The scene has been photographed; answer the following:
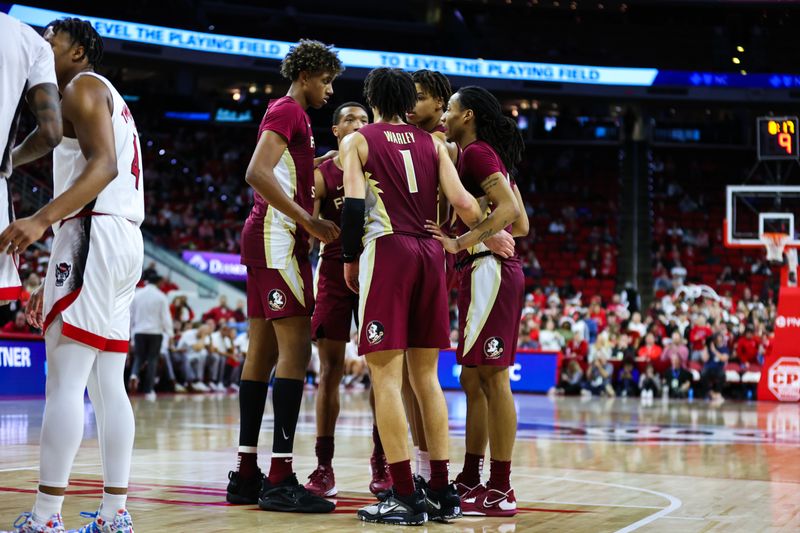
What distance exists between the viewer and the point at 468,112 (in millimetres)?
5480

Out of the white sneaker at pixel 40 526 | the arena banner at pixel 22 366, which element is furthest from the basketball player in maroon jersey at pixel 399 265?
the arena banner at pixel 22 366

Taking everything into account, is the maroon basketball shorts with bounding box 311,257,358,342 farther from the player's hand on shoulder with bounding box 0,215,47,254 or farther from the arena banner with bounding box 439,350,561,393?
the arena banner with bounding box 439,350,561,393

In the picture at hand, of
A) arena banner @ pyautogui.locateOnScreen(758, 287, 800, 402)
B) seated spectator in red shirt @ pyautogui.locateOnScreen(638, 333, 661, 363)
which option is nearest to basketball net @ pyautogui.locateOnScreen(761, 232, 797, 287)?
arena banner @ pyautogui.locateOnScreen(758, 287, 800, 402)

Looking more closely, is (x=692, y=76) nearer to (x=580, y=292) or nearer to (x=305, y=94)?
(x=580, y=292)

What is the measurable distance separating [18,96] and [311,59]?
1.98 m

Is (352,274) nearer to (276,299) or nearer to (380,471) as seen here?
(276,299)

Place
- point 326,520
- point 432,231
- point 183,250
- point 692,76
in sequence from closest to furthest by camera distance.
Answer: point 326,520, point 432,231, point 183,250, point 692,76

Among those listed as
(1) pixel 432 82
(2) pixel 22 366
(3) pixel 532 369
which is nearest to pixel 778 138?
(3) pixel 532 369

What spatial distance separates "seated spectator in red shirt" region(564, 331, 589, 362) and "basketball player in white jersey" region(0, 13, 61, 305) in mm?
16575

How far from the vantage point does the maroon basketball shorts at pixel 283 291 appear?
518 cm

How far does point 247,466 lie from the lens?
5207 mm

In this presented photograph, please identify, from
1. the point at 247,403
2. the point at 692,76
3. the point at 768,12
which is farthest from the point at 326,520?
the point at 768,12

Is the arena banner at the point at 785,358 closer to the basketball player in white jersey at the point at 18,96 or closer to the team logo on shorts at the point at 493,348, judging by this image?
the team logo on shorts at the point at 493,348

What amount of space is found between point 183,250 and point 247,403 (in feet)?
61.6
